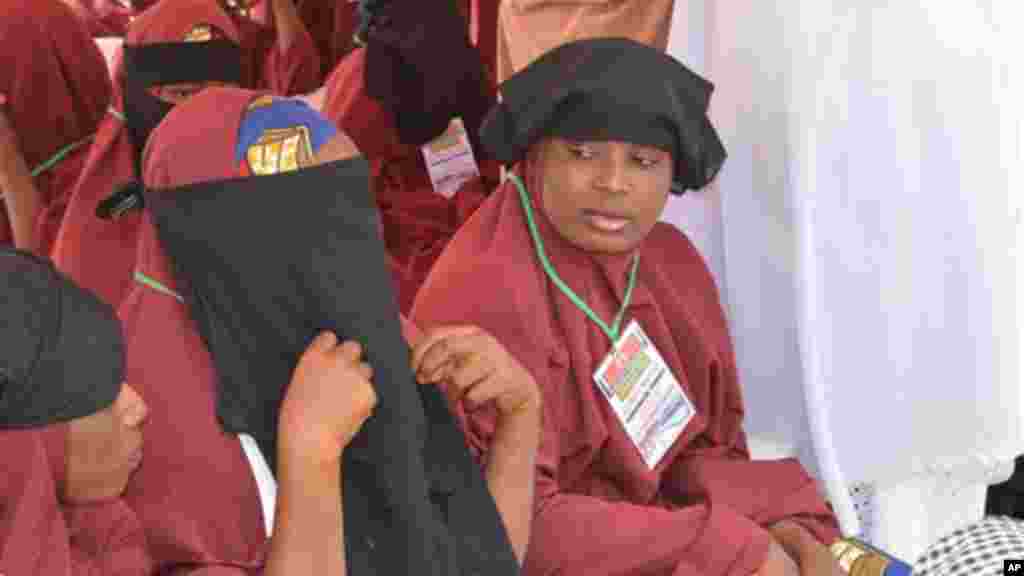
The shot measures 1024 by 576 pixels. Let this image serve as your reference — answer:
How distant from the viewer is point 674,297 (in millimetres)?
1912

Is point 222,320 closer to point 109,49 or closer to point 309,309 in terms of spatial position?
point 309,309

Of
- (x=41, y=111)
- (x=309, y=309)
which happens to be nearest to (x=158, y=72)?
(x=41, y=111)

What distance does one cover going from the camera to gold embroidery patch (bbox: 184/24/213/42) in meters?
2.73

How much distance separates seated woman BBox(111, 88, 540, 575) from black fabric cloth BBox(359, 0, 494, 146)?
1554mm

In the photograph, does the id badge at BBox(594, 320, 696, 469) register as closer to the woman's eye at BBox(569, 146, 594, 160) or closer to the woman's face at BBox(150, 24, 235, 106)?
the woman's eye at BBox(569, 146, 594, 160)

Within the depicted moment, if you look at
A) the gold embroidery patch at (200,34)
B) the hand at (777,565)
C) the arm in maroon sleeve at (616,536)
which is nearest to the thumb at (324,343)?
the arm in maroon sleeve at (616,536)

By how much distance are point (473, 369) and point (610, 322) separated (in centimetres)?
37

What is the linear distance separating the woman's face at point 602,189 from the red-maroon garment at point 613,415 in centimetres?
5

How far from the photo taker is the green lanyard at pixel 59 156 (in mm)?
3049

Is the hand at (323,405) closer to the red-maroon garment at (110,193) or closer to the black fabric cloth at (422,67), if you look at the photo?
the red-maroon garment at (110,193)

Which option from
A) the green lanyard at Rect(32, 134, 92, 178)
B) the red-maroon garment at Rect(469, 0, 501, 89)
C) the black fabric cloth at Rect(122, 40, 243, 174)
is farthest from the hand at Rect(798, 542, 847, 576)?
the green lanyard at Rect(32, 134, 92, 178)

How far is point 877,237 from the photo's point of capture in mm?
2035

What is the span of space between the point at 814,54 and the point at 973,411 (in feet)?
2.25

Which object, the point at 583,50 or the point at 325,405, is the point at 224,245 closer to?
the point at 325,405
